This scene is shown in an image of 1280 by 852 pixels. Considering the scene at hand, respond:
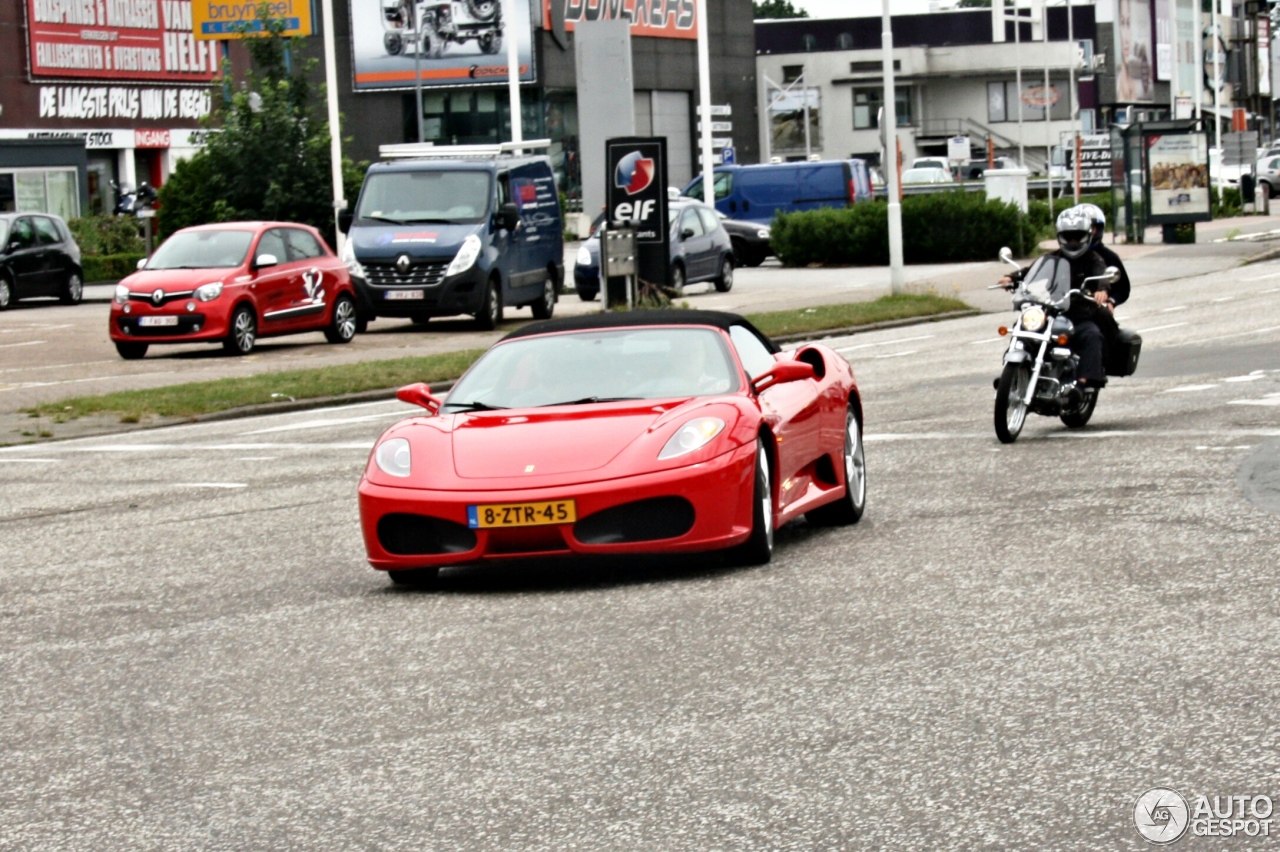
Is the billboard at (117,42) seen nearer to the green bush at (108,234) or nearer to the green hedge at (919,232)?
the green bush at (108,234)

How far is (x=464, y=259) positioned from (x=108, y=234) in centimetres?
2643

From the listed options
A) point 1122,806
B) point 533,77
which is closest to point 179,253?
Result: point 1122,806

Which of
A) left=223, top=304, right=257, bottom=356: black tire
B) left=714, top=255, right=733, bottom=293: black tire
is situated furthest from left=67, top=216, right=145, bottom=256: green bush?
left=223, top=304, right=257, bottom=356: black tire

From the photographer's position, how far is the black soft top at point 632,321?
33.8ft

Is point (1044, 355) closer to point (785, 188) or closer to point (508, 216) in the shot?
point (508, 216)

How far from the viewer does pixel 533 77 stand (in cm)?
8256

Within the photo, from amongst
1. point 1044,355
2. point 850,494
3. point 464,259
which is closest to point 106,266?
point 464,259

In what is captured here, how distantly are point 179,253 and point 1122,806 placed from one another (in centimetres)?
2358

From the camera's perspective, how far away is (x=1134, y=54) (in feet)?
385

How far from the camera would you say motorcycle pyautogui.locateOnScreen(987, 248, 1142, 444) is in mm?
13969

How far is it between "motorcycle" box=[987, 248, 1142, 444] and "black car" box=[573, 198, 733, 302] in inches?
795

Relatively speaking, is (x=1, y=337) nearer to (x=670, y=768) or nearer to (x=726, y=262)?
(x=726, y=262)

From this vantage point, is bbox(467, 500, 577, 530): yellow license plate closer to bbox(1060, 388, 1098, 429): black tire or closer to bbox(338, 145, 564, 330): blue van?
bbox(1060, 388, 1098, 429): black tire

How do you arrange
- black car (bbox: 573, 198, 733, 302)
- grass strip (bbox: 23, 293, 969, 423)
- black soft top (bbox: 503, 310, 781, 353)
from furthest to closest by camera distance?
black car (bbox: 573, 198, 733, 302), grass strip (bbox: 23, 293, 969, 423), black soft top (bbox: 503, 310, 781, 353)
